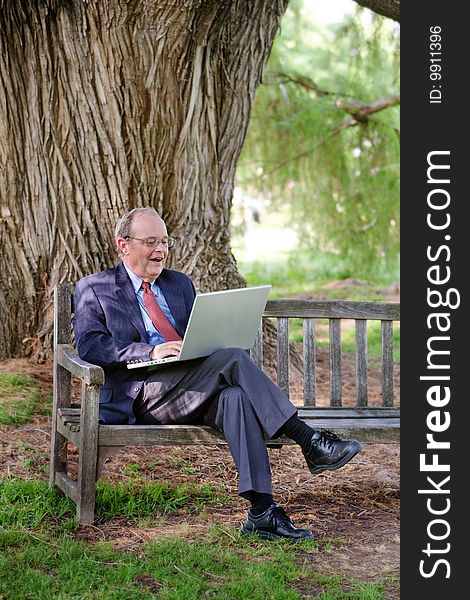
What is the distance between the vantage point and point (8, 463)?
466 cm

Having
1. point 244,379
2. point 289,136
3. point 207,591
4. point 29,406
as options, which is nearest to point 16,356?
point 29,406

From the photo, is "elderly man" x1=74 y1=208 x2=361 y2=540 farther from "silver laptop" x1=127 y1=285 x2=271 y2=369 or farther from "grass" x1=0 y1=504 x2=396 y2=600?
"grass" x1=0 y1=504 x2=396 y2=600

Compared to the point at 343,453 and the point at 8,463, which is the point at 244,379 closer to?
the point at 343,453

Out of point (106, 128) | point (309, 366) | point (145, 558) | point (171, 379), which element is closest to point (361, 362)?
point (309, 366)

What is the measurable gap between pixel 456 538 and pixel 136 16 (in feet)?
10.4

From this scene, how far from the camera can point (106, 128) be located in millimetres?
5480

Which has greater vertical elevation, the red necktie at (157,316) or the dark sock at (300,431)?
the red necktie at (157,316)

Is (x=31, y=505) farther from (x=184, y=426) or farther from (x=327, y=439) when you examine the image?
(x=327, y=439)

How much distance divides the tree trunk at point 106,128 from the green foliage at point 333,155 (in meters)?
3.26

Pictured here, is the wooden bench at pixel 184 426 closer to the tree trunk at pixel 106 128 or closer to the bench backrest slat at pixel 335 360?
the bench backrest slat at pixel 335 360

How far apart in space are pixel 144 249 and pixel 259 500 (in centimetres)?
120

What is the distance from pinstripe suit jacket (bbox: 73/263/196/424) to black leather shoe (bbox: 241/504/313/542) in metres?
0.68

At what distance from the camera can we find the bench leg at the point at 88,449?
3.99 metres

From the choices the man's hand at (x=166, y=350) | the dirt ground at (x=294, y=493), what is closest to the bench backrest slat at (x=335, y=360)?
the dirt ground at (x=294, y=493)
